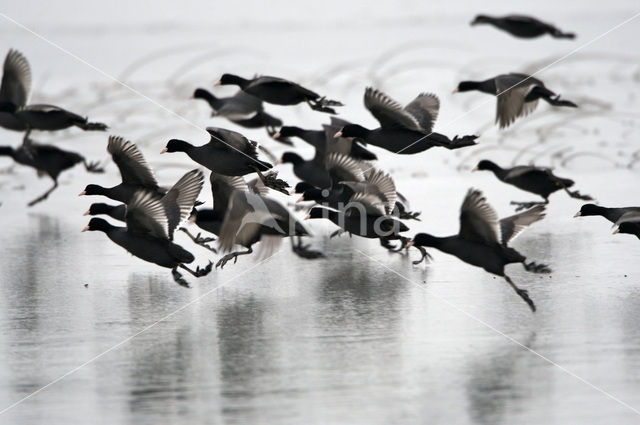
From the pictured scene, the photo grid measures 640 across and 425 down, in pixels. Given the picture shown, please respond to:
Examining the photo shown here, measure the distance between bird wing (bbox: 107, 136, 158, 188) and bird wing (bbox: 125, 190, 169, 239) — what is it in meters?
0.75

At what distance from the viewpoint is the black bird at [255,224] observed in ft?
19.6

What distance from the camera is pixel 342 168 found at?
7035 millimetres

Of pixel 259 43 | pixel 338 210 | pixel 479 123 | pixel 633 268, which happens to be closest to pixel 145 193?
pixel 338 210

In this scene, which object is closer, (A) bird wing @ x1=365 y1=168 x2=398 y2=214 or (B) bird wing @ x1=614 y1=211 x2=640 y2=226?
(B) bird wing @ x1=614 y1=211 x2=640 y2=226

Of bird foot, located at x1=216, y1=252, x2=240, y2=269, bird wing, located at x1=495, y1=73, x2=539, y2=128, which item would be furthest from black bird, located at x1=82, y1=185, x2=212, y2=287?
bird wing, located at x1=495, y1=73, x2=539, y2=128

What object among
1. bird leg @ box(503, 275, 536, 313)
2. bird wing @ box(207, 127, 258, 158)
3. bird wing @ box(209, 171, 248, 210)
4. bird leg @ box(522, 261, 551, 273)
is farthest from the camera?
bird wing @ box(209, 171, 248, 210)

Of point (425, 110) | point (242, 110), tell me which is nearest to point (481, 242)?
point (425, 110)

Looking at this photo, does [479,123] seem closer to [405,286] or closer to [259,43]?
[405,286]

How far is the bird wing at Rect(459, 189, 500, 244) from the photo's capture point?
548cm

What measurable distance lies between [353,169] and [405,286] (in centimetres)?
123

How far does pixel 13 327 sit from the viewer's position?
5414 millimetres

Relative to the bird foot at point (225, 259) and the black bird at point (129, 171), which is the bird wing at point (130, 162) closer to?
the black bird at point (129, 171)

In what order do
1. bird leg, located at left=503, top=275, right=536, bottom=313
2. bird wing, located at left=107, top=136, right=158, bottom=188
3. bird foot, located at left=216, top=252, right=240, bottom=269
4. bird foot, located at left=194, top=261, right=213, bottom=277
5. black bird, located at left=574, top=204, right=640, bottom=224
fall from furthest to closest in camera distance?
bird wing, located at left=107, top=136, right=158, bottom=188 → black bird, located at left=574, top=204, right=640, bottom=224 → bird foot, located at left=216, top=252, right=240, bottom=269 → bird foot, located at left=194, top=261, right=213, bottom=277 → bird leg, located at left=503, top=275, right=536, bottom=313

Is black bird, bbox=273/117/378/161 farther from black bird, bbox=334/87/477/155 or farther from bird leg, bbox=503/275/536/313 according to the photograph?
bird leg, bbox=503/275/536/313
